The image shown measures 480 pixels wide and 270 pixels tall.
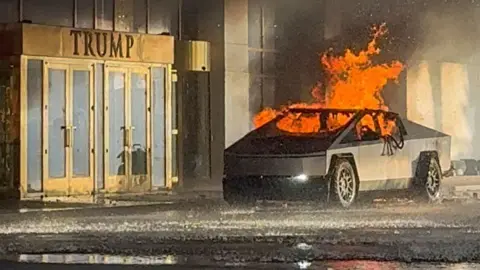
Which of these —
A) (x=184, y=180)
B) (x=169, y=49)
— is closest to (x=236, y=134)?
(x=184, y=180)

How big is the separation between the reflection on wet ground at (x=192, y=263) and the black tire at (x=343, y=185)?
7478 millimetres

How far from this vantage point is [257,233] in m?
14.6

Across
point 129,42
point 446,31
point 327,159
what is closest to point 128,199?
point 129,42

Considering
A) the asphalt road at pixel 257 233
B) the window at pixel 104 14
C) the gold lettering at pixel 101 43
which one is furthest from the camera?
the window at pixel 104 14

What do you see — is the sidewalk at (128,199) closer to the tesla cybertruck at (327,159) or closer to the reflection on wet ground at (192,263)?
the tesla cybertruck at (327,159)

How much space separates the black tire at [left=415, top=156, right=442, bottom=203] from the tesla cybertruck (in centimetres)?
2

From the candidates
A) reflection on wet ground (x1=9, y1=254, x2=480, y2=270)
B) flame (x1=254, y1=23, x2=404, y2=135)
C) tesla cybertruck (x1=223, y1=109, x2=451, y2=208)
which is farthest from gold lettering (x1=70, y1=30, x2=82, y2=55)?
reflection on wet ground (x1=9, y1=254, x2=480, y2=270)

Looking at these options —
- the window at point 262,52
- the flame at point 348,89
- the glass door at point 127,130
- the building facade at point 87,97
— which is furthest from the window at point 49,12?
→ the window at point 262,52

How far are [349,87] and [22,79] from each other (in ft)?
23.4

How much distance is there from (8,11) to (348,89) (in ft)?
24.9

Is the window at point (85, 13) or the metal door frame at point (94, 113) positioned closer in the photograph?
the metal door frame at point (94, 113)

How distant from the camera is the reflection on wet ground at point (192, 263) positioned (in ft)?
35.8

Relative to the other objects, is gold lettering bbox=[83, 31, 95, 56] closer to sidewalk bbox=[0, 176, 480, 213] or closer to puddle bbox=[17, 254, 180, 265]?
sidewalk bbox=[0, 176, 480, 213]

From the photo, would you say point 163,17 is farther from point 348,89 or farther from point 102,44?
point 348,89
